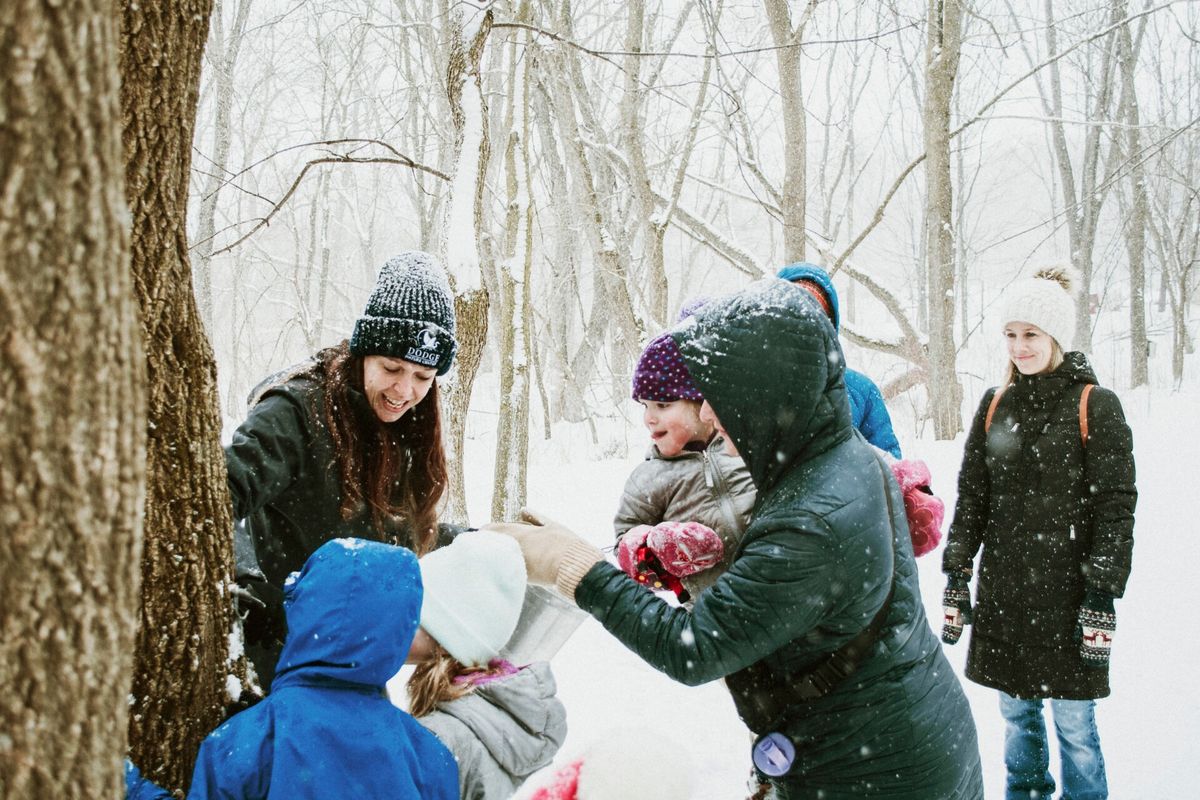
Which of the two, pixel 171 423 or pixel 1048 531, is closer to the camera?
pixel 171 423

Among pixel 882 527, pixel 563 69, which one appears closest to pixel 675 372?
pixel 882 527

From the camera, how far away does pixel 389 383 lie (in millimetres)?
2150

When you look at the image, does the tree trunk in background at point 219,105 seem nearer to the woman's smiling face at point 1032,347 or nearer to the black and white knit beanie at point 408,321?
the black and white knit beanie at point 408,321

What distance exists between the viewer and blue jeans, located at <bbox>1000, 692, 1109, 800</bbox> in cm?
270

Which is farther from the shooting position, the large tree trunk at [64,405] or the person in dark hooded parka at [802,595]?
the person in dark hooded parka at [802,595]

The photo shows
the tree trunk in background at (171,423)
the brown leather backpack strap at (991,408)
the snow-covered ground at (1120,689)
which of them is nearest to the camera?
the tree trunk in background at (171,423)

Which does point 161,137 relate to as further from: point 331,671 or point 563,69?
point 563,69

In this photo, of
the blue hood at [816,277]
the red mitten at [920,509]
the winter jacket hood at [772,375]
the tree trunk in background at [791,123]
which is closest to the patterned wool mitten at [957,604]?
the red mitten at [920,509]

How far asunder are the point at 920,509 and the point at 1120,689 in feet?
8.79

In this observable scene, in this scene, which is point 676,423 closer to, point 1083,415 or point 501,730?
point 501,730

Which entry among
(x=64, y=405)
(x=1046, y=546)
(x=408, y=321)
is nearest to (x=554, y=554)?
(x=408, y=321)

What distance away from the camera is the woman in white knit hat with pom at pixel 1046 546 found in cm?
261

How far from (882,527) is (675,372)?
823 mm

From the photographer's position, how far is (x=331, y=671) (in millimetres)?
1323
